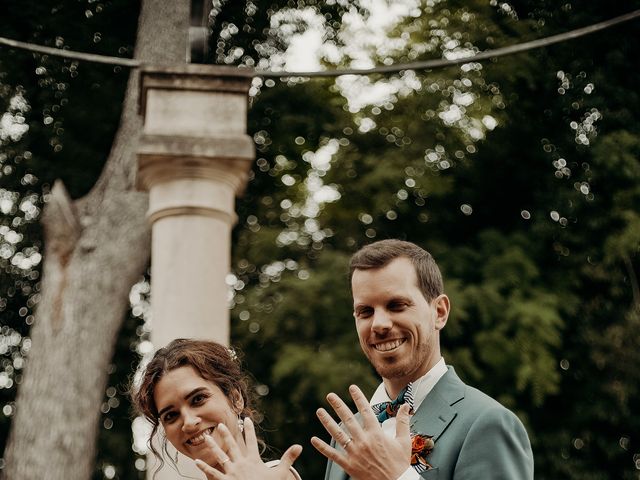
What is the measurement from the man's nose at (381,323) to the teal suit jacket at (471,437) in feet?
0.89

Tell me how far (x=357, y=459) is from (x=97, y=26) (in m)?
10.7

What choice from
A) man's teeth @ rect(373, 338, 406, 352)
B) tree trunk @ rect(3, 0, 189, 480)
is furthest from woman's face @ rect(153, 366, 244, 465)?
tree trunk @ rect(3, 0, 189, 480)

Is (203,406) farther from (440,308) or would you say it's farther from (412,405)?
(440,308)

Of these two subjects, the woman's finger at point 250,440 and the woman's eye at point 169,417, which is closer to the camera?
the woman's finger at point 250,440

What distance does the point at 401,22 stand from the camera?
472 inches

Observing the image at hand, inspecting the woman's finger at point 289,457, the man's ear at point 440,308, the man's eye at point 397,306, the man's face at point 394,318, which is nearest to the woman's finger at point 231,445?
the woman's finger at point 289,457

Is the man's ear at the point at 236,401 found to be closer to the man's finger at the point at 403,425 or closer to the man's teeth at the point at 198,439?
the man's teeth at the point at 198,439

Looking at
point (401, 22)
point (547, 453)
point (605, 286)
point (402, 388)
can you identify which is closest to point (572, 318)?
point (605, 286)

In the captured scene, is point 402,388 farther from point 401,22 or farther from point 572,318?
point 401,22

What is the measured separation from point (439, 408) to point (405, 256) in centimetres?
46

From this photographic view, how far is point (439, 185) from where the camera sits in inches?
425

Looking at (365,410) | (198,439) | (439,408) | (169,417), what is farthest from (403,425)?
(169,417)

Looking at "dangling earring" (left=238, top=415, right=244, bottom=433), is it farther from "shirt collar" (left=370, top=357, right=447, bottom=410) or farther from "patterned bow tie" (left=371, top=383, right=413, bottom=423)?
"shirt collar" (left=370, top=357, right=447, bottom=410)

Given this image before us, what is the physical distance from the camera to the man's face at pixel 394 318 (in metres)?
2.79
